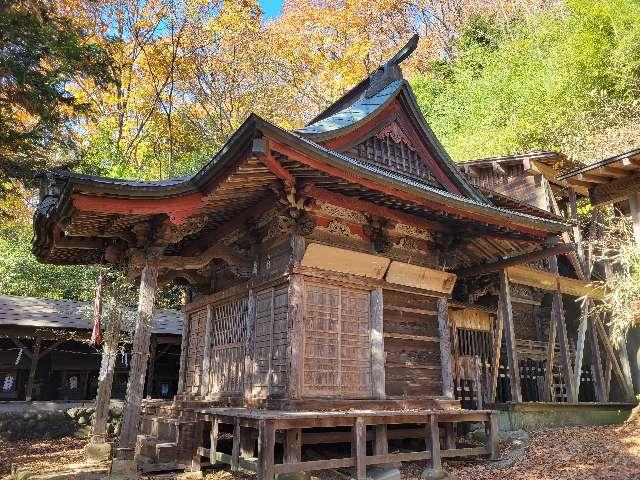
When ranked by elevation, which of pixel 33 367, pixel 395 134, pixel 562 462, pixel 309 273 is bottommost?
pixel 562 462

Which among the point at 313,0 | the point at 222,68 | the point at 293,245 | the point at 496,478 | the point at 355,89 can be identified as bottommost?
the point at 496,478

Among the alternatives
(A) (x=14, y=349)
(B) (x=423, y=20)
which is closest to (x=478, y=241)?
(A) (x=14, y=349)

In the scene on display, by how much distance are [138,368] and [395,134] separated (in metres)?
7.21

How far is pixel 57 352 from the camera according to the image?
61.3ft

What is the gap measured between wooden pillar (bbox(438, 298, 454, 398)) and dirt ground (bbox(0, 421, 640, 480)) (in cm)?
143

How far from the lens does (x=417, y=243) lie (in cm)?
1016

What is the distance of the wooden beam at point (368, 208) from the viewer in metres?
8.19

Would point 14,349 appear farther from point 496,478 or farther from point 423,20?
point 423,20

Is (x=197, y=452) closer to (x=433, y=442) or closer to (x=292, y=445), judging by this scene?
(x=292, y=445)

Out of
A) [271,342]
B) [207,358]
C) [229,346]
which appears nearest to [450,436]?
[271,342]

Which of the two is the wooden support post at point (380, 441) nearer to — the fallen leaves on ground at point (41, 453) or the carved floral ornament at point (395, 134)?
the fallen leaves on ground at point (41, 453)

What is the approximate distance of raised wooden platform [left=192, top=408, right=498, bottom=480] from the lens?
5.92 m

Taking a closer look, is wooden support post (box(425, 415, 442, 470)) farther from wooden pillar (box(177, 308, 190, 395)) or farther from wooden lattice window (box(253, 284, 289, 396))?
wooden pillar (box(177, 308, 190, 395))

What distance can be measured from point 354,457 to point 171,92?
22.8m
